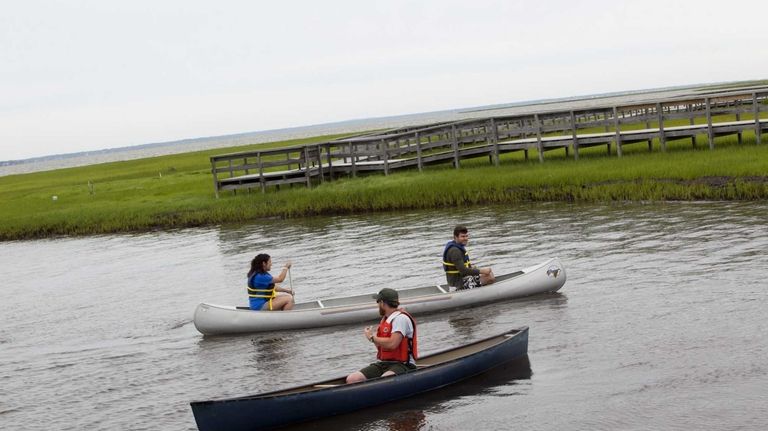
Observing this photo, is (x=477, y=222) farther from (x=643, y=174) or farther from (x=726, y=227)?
(x=726, y=227)

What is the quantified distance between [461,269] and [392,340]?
5438 mm

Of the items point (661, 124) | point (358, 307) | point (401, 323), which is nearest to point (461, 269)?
point (358, 307)

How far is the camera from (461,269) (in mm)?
18078

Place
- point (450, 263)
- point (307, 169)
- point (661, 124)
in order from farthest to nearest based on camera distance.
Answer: point (307, 169) → point (661, 124) → point (450, 263)

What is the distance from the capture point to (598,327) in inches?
621

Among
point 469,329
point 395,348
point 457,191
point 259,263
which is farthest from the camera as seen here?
point 457,191

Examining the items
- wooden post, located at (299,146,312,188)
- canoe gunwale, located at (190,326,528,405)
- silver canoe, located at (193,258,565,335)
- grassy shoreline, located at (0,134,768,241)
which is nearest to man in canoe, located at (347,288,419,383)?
canoe gunwale, located at (190,326,528,405)

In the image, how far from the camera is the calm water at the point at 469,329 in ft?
41.0

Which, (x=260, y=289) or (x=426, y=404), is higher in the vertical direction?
(x=260, y=289)

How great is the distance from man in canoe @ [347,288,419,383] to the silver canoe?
475 cm

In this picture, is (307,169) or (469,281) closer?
(469,281)

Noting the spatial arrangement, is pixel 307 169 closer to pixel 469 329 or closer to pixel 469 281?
pixel 469 281

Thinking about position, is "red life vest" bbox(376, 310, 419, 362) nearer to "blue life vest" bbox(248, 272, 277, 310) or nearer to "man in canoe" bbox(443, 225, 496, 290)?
"man in canoe" bbox(443, 225, 496, 290)

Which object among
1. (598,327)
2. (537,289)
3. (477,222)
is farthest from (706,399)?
(477,222)
